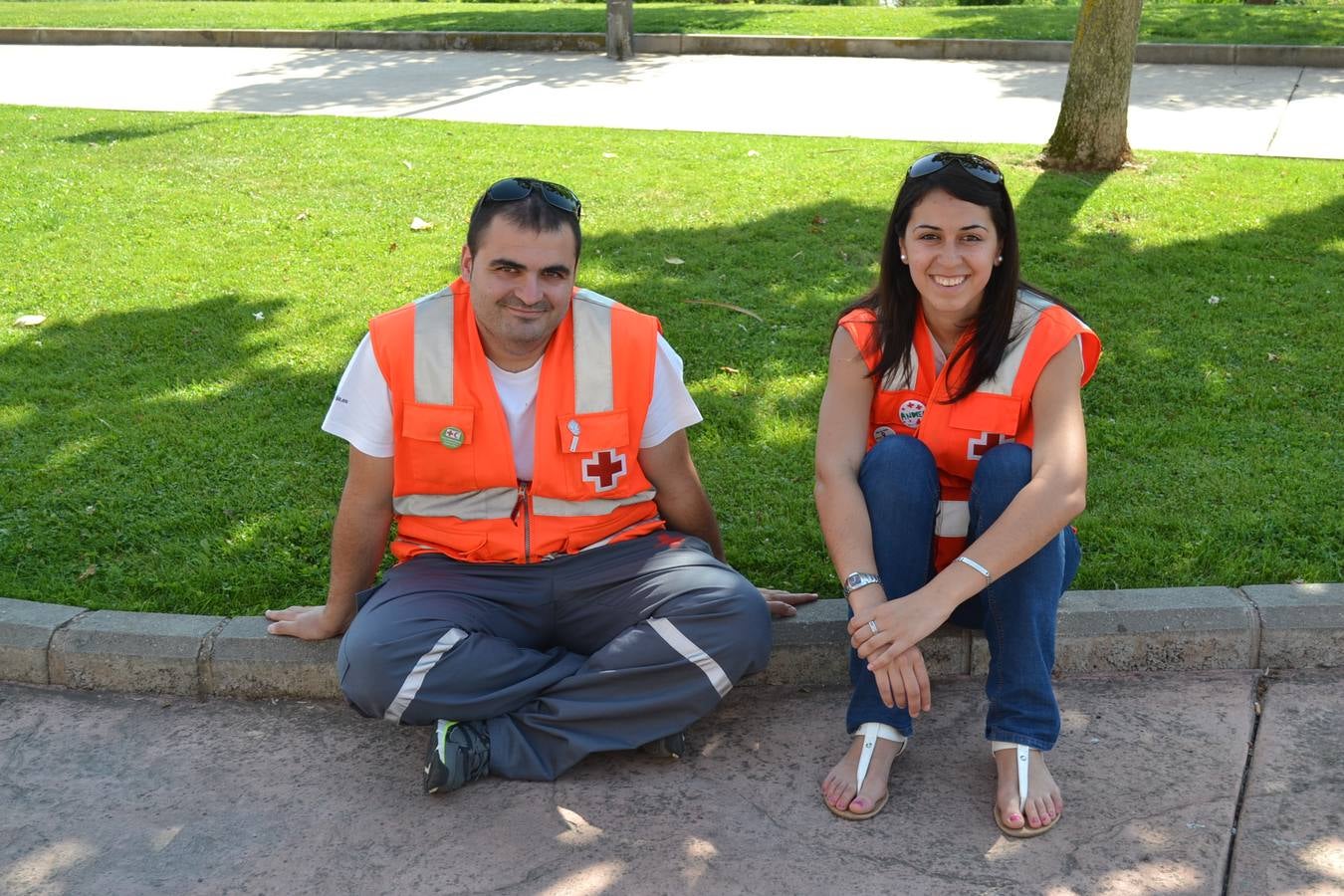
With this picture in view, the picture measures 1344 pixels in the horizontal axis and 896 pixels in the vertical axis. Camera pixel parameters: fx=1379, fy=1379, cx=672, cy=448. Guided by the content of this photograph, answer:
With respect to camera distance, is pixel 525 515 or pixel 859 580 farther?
pixel 525 515

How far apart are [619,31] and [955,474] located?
11.0 m

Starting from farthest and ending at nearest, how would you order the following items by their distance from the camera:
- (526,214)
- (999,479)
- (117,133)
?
(117,133), (526,214), (999,479)

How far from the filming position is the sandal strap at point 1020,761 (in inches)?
126

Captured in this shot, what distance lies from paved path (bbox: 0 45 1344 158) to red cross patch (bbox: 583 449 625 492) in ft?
20.9

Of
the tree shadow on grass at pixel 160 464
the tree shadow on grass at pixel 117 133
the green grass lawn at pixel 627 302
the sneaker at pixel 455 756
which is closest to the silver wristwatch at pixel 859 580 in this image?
the green grass lawn at pixel 627 302

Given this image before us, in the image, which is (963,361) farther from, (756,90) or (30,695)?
Result: (756,90)

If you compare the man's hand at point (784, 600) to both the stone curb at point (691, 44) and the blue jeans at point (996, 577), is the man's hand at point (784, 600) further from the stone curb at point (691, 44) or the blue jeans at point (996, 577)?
the stone curb at point (691, 44)

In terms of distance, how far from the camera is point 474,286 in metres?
3.42

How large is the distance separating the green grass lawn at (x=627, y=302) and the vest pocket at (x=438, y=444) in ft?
2.83

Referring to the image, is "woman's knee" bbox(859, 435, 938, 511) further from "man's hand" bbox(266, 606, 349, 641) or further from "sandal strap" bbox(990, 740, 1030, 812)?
"man's hand" bbox(266, 606, 349, 641)

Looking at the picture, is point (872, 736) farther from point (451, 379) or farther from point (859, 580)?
point (451, 379)

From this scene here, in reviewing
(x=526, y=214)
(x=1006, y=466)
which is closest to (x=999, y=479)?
(x=1006, y=466)

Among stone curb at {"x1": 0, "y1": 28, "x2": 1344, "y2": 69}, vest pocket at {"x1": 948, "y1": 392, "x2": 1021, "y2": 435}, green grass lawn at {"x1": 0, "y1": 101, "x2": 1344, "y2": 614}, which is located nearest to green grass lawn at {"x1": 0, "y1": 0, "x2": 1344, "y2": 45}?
stone curb at {"x1": 0, "y1": 28, "x2": 1344, "y2": 69}

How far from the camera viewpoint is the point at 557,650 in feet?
11.7
